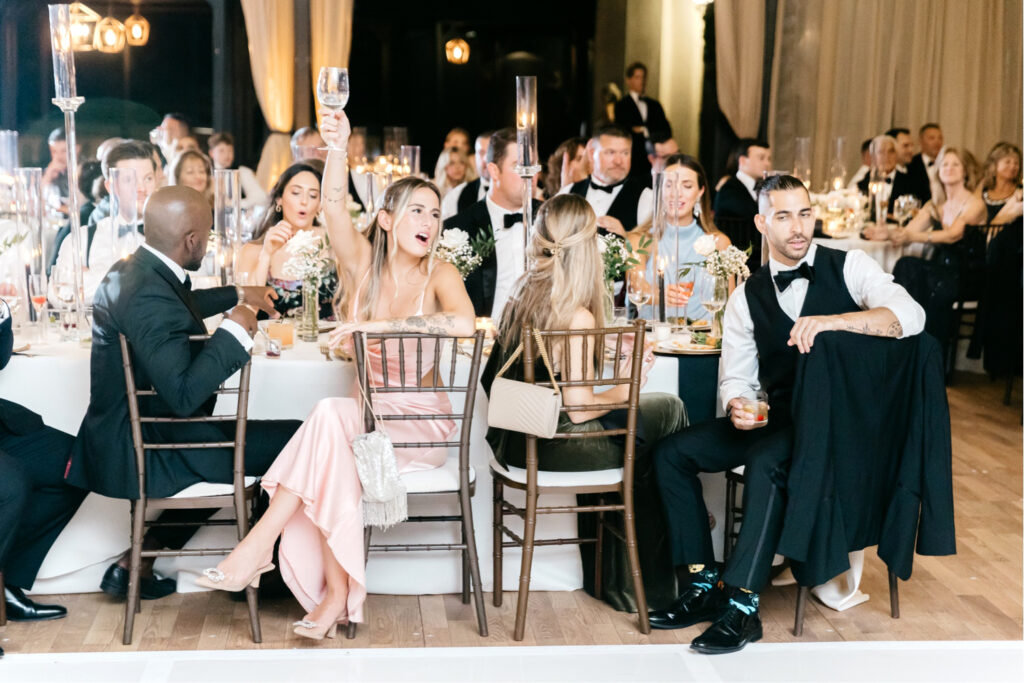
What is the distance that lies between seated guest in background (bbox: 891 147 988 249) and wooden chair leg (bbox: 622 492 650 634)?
4.59m

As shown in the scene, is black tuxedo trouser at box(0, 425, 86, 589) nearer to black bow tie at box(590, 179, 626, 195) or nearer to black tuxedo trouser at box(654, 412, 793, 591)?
black tuxedo trouser at box(654, 412, 793, 591)

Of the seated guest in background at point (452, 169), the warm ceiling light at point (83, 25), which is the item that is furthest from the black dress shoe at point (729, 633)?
the warm ceiling light at point (83, 25)

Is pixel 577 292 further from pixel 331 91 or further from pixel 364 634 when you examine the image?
pixel 364 634

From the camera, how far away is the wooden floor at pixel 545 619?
3.43 metres

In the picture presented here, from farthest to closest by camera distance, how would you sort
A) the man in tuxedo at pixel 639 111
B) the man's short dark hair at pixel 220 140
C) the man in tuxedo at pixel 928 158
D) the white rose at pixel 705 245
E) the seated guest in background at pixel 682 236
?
the man in tuxedo at pixel 639 111 < the man's short dark hair at pixel 220 140 < the man in tuxedo at pixel 928 158 < the seated guest in background at pixel 682 236 < the white rose at pixel 705 245

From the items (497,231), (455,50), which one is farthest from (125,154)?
(455,50)

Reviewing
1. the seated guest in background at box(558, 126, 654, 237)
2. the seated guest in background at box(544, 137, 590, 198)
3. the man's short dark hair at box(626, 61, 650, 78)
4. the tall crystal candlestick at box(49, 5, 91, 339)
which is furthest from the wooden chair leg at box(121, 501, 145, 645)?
the man's short dark hair at box(626, 61, 650, 78)

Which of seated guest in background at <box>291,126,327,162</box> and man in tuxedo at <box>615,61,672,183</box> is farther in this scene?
man in tuxedo at <box>615,61,672,183</box>

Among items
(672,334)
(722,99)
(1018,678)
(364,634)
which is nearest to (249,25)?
(722,99)

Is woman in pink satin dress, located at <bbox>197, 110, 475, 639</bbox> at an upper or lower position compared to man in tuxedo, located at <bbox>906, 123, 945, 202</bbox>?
lower

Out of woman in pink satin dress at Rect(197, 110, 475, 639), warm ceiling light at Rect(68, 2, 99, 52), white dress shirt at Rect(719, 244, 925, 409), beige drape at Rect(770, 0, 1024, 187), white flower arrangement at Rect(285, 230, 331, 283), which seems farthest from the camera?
beige drape at Rect(770, 0, 1024, 187)

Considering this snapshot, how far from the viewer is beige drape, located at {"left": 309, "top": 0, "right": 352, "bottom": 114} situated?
1066 cm

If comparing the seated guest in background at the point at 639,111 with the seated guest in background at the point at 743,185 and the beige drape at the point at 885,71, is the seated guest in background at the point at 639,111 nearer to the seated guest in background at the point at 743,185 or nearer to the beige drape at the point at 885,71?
the beige drape at the point at 885,71

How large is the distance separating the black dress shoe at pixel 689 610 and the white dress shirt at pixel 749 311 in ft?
1.93
